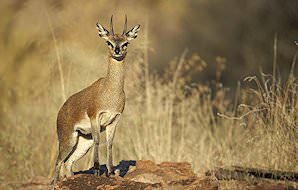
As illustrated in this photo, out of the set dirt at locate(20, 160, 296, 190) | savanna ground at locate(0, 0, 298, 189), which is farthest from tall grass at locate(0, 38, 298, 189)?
dirt at locate(20, 160, 296, 190)

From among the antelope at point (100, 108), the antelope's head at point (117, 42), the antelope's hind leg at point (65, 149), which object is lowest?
the antelope's hind leg at point (65, 149)

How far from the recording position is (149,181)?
7.64 meters

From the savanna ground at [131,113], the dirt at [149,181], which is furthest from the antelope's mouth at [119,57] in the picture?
the savanna ground at [131,113]

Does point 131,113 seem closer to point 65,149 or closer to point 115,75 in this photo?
point 65,149

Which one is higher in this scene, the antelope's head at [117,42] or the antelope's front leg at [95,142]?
the antelope's head at [117,42]

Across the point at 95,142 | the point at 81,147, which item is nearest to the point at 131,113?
the point at 81,147

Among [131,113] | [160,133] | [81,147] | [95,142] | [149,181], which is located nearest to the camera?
[149,181]

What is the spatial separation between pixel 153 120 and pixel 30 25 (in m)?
7.03

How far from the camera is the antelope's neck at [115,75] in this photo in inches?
320

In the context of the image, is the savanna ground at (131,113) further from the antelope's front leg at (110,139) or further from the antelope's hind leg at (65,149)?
the antelope's front leg at (110,139)

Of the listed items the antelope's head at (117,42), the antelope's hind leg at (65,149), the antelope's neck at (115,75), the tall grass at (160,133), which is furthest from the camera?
the tall grass at (160,133)

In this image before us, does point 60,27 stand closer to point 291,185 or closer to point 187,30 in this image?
point 291,185

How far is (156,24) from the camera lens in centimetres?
2478

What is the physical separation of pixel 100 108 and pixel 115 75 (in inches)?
19.4
